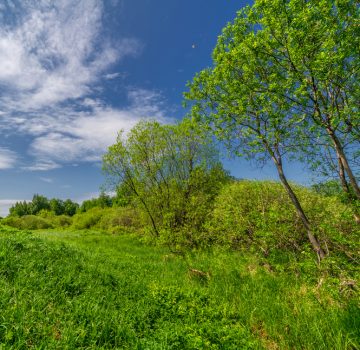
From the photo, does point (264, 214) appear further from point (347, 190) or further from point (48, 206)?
point (48, 206)

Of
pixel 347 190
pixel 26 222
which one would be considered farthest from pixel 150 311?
pixel 26 222

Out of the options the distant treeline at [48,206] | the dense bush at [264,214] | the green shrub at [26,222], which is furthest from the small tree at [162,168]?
the distant treeline at [48,206]

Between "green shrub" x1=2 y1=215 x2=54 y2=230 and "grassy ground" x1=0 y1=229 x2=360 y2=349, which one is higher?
"green shrub" x1=2 y1=215 x2=54 y2=230

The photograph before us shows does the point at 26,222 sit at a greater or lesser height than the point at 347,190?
greater

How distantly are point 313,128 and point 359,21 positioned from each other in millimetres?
3064

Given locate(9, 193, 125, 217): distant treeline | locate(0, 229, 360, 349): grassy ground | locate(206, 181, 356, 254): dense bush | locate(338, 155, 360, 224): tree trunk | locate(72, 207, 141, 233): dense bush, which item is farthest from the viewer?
locate(9, 193, 125, 217): distant treeline

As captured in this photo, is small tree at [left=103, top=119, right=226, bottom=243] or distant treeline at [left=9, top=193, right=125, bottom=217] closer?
small tree at [left=103, top=119, right=226, bottom=243]

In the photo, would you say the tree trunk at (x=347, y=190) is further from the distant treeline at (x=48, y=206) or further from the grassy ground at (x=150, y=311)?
the distant treeline at (x=48, y=206)

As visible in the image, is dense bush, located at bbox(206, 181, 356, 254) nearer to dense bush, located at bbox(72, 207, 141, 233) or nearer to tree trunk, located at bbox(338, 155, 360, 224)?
tree trunk, located at bbox(338, 155, 360, 224)

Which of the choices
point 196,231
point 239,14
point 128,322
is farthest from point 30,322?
point 196,231

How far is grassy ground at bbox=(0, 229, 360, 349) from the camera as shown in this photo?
4145 mm

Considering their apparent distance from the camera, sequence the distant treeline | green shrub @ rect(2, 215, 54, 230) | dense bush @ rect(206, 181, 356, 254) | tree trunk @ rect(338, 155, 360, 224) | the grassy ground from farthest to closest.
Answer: the distant treeline
green shrub @ rect(2, 215, 54, 230)
dense bush @ rect(206, 181, 356, 254)
tree trunk @ rect(338, 155, 360, 224)
the grassy ground

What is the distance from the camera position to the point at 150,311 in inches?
227

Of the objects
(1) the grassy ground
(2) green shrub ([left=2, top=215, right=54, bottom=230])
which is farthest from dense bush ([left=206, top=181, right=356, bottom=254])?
(2) green shrub ([left=2, top=215, right=54, bottom=230])
